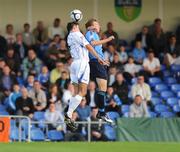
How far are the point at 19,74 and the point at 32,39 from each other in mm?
2394

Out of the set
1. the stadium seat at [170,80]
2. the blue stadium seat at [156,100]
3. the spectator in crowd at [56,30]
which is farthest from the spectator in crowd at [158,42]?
the spectator in crowd at [56,30]

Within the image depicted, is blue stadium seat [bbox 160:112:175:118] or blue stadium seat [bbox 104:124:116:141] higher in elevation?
blue stadium seat [bbox 160:112:175:118]

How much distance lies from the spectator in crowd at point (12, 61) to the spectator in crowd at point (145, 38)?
4.83 metres

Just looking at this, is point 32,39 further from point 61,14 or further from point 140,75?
point 140,75

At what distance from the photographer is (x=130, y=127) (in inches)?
842

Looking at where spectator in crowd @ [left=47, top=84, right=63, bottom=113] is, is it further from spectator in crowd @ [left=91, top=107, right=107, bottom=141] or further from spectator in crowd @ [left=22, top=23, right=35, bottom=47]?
spectator in crowd @ [left=22, top=23, right=35, bottom=47]

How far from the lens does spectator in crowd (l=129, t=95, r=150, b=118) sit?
76.9ft

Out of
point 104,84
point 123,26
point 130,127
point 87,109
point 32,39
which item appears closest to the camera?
point 104,84

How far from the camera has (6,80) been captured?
2395 cm

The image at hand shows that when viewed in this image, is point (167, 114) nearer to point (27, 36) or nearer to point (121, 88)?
point (121, 88)

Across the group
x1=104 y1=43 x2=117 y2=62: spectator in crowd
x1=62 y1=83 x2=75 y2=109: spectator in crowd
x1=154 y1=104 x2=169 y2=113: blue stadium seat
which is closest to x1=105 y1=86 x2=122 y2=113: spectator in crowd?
x1=62 y1=83 x2=75 y2=109: spectator in crowd

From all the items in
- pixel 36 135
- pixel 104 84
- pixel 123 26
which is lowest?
pixel 36 135

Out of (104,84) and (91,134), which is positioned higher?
(104,84)

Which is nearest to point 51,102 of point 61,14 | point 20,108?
point 20,108
